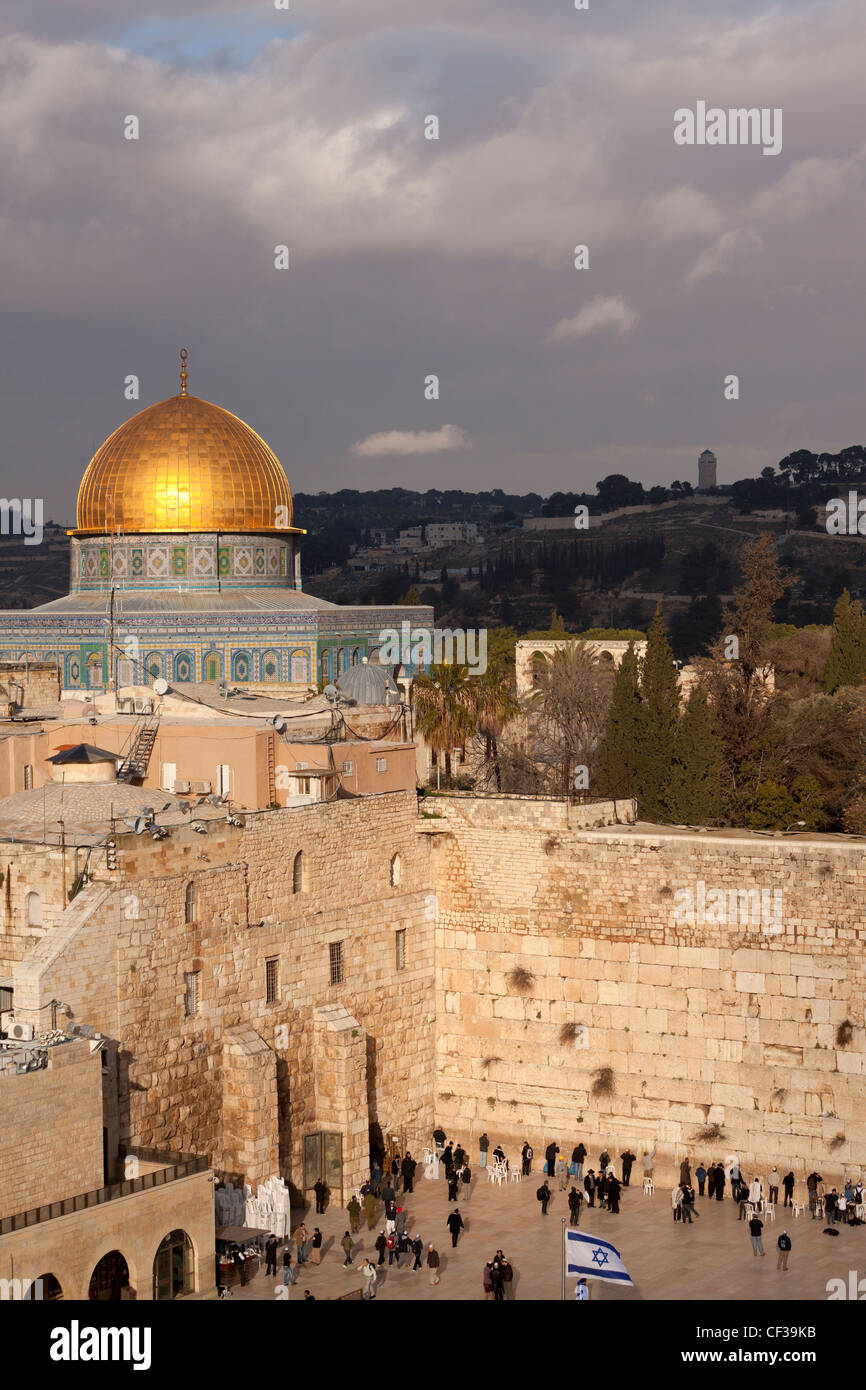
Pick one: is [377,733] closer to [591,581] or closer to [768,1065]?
[768,1065]

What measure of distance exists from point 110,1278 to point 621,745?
1456 centimetres

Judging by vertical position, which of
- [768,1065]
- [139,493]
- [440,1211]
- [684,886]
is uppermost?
[139,493]

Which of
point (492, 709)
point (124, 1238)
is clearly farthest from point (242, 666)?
point (124, 1238)

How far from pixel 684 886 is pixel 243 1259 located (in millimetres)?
7520

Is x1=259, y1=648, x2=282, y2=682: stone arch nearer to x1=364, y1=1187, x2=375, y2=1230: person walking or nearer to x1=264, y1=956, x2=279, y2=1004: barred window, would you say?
x1=264, y1=956, x2=279, y2=1004: barred window

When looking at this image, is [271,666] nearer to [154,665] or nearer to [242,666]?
[242,666]

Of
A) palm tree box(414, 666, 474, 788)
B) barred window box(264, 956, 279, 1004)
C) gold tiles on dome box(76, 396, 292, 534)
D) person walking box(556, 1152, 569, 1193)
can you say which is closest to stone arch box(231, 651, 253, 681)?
gold tiles on dome box(76, 396, 292, 534)

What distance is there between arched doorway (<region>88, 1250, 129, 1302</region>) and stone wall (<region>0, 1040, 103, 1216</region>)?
Result: 0.73 m

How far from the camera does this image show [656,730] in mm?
31359

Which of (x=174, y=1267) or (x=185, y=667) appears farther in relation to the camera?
(x=185, y=667)

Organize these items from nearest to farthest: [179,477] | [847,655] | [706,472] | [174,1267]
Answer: [174,1267] < [847,655] < [179,477] < [706,472]

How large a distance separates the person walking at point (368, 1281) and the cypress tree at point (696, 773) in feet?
35.4

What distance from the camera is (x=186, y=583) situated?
133 ft
